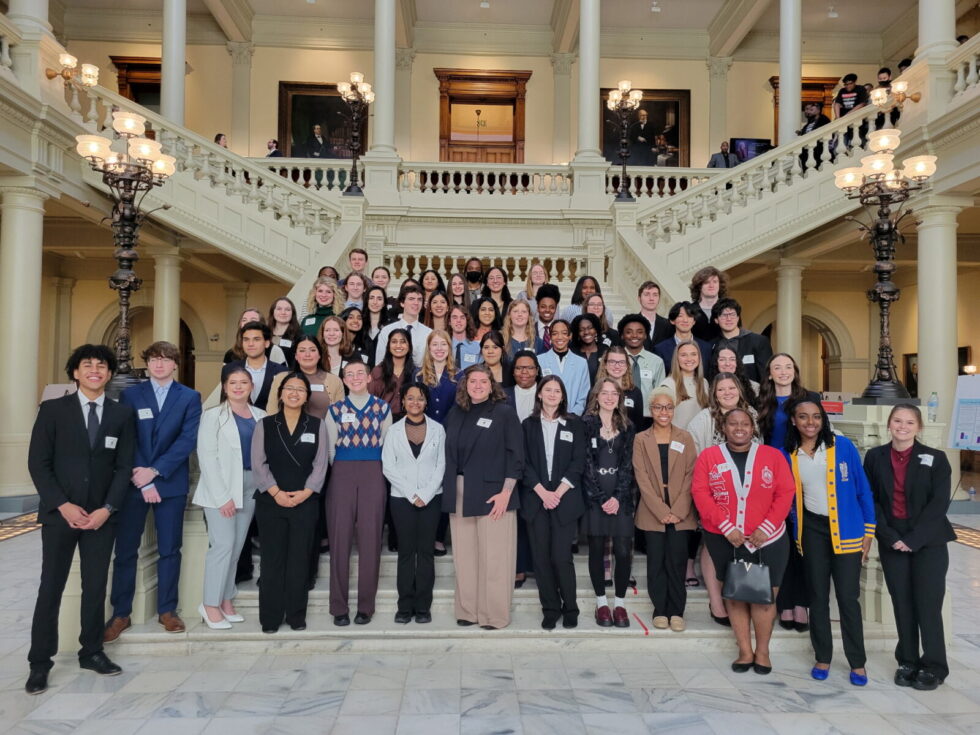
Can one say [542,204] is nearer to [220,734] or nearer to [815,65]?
[815,65]

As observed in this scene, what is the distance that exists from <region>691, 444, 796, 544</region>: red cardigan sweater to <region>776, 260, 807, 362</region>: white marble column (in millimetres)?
9877

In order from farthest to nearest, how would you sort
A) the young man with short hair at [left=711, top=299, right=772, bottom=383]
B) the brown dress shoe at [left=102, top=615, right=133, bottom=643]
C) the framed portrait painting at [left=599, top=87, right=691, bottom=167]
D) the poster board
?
the framed portrait painting at [left=599, top=87, right=691, bottom=167], the poster board, the young man with short hair at [left=711, top=299, right=772, bottom=383], the brown dress shoe at [left=102, top=615, right=133, bottom=643]

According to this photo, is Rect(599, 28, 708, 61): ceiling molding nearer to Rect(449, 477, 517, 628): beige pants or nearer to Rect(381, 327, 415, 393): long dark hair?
Rect(381, 327, 415, 393): long dark hair

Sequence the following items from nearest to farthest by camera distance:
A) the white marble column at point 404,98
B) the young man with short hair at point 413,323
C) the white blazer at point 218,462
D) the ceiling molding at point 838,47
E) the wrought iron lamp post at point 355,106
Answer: the white blazer at point 218,462
the young man with short hair at point 413,323
the wrought iron lamp post at point 355,106
the white marble column at point 404,98
the ceiling molding at point 838,47

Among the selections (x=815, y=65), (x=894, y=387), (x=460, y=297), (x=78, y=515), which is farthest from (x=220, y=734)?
(x=815, y=65)

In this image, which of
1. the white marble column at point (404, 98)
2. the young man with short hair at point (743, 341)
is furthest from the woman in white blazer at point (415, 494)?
the white marble column at point (404, 98)

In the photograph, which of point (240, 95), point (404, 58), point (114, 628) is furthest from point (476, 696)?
point (240, 95)

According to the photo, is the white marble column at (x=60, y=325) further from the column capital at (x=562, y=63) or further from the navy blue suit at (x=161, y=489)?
the navy blue suit at (x=161, y=489)

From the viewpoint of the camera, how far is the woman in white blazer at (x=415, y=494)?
4789mm

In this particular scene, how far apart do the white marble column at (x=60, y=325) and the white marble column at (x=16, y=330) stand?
24.0 ft

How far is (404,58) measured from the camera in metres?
17.6

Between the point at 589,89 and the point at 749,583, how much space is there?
37.5 ft

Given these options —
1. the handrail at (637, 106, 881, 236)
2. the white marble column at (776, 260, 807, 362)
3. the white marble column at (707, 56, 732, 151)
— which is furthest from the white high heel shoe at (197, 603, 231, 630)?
the white marble column at (707, 56, 732, 151)

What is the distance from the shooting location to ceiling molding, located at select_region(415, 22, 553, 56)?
17.7 meters
